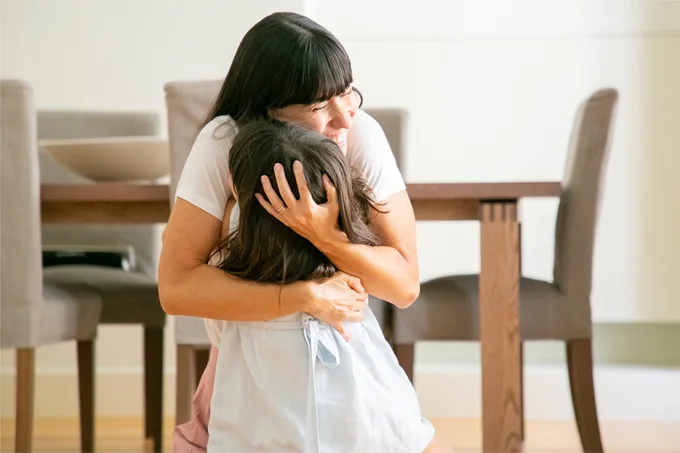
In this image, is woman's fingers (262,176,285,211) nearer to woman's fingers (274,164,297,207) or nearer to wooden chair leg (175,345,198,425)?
woman's fingers (274,164,297,207)

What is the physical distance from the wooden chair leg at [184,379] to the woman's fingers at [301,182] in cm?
114

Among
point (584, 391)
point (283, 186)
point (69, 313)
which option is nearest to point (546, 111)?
point (584, 391)

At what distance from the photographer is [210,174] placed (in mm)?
1338

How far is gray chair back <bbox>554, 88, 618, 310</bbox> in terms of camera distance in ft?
7.63

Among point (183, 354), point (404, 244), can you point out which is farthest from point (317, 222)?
point (183, 354)

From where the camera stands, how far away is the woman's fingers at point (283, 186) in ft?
4.10

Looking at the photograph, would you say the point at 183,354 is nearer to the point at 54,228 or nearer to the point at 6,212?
the point at 6,212

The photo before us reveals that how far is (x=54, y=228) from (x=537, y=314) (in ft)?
5.44

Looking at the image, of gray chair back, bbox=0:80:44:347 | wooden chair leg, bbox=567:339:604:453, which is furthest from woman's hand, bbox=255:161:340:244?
wooden chair leg, bbox=567:339:604:453

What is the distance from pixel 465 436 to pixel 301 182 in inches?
78.4

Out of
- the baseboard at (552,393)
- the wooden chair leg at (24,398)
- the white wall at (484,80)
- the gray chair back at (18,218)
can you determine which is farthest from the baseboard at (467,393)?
the gray chair back at (18,218)

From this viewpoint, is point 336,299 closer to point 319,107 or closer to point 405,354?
point 319,107

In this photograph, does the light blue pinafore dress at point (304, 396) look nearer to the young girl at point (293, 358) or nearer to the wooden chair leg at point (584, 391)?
the young girl at point (293, 358)

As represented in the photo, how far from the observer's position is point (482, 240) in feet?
7.11
